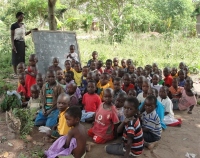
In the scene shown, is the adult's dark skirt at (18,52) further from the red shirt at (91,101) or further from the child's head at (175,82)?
the child's head at (175,82)

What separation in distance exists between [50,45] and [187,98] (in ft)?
13.4

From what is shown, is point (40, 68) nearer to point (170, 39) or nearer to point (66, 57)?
point (66, 57)

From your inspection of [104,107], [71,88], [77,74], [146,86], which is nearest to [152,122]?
[104,107]

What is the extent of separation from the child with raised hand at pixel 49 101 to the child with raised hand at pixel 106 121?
72 centimetres

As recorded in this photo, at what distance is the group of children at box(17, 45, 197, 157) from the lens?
2754 mm

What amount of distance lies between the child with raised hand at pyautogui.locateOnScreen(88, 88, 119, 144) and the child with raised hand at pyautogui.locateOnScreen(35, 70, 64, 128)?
721mm

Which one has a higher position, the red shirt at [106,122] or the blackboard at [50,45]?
the blackboard at [50,45]

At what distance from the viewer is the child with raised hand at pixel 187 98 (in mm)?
4902

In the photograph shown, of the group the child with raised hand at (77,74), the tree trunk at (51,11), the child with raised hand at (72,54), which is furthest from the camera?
the tree trunk at (51,11)

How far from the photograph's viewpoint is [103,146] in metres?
3.41

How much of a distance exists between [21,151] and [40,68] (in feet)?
11.9

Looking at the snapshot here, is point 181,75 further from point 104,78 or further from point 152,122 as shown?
point 152,122

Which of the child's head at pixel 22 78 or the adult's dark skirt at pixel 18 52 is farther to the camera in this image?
the adult's dark skirt at pixel 18 52

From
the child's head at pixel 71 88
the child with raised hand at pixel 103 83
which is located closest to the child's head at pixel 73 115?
the child's head at pixel 71 88
